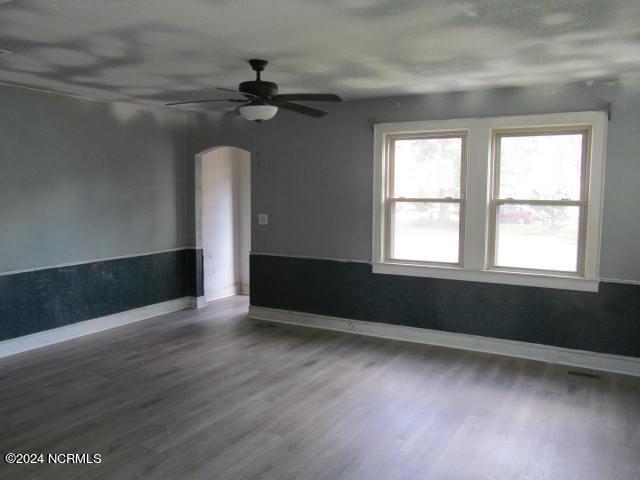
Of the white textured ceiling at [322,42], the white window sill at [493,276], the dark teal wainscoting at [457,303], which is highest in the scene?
the white textured ceiling at [322,42]

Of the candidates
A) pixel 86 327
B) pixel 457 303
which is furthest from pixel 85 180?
pixel 457 303

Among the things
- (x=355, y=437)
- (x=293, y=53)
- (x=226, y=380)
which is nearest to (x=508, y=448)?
(x=355, y=437)

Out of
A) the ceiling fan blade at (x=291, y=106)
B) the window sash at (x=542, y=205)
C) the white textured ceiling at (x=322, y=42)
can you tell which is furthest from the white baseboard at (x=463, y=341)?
the ceiling fan blade at (x=291, y=106)

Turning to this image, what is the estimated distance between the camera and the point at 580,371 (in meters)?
4.63

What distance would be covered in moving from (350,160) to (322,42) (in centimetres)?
235

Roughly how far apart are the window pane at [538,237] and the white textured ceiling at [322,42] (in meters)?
1.21

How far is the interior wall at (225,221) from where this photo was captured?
7.37 metres

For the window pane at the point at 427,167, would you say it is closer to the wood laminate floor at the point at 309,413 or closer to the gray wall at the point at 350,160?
the gray wall at the point at 350,160

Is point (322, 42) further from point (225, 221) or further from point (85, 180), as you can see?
point (225, 221)

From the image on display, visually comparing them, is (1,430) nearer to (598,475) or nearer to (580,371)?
(598,475)

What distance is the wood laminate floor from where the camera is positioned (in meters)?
3.04

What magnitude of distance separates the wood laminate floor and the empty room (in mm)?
22

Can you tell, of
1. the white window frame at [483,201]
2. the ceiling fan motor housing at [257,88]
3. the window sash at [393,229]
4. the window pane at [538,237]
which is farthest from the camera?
the window sash at [393,229]

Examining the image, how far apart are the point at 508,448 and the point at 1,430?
3307 millimetres
